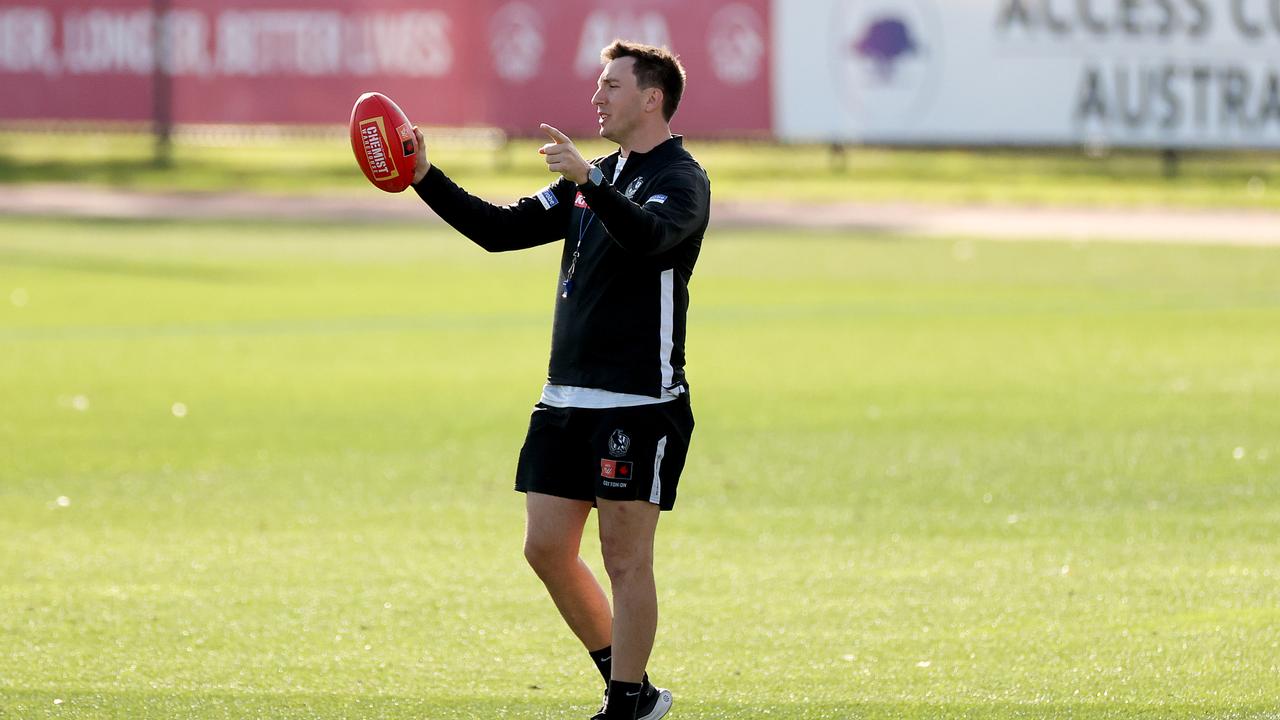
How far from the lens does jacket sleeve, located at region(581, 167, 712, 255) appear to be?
201 inches

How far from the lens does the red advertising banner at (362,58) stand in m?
30.7

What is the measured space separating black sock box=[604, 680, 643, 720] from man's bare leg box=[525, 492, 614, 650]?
107mm

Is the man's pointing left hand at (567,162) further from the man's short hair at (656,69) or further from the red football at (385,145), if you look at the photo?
the red football at (385,145)

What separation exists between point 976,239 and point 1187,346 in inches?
367

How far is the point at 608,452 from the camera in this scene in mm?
5434

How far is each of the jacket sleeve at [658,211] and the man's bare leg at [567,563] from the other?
32.8 inches

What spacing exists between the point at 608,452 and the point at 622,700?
2.32 ft

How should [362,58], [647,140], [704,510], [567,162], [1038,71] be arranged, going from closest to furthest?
[567,162], [647,140], [704,510], [1038,71], [362,58]

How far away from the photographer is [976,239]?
76.7 feet

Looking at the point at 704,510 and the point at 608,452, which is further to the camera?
the point at 704,510

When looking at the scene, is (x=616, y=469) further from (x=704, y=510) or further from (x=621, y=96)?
(x=704, y=510)

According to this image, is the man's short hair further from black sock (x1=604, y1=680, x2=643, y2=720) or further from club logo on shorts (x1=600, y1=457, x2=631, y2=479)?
black sock (x1=604, y1=680, x2=643, y2=720)

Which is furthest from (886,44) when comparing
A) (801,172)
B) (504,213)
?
(504,213)

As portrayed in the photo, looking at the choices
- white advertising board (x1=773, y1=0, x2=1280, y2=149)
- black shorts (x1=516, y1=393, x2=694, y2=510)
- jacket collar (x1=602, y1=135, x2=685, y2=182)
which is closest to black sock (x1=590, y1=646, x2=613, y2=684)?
black shorts (x1=516, y1=393, x2=694, y2=510)
